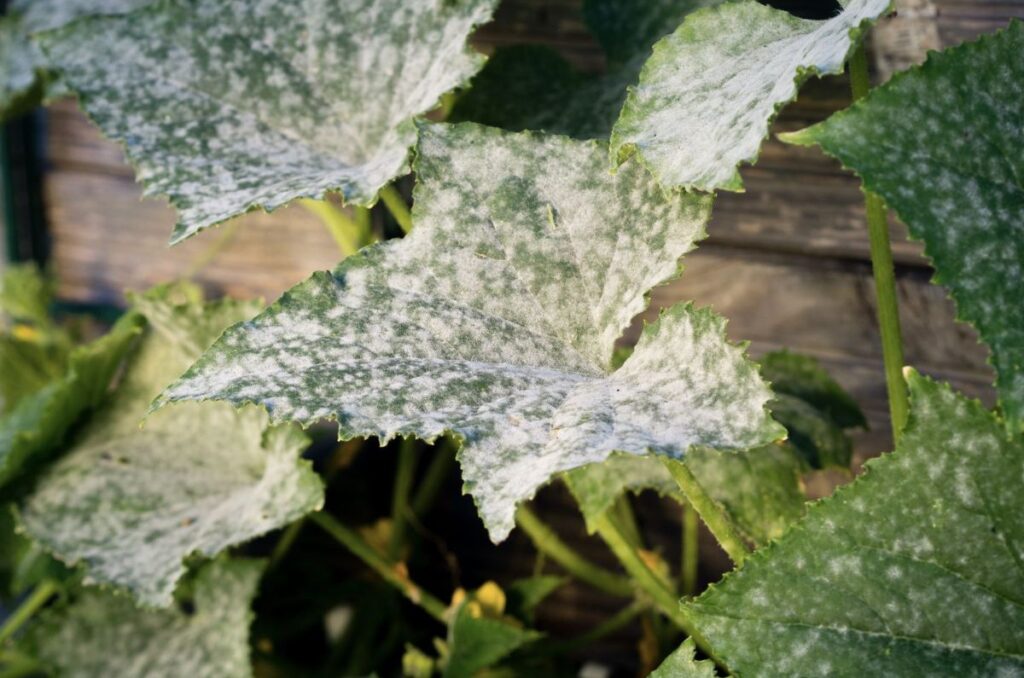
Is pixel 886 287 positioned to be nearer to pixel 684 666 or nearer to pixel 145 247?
pixel 684 666

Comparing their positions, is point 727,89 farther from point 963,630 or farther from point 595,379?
point 963,630

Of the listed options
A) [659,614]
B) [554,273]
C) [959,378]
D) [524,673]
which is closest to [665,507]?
[659,614]

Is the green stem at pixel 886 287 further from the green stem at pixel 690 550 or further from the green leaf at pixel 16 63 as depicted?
the green leaf at pixel 16 63

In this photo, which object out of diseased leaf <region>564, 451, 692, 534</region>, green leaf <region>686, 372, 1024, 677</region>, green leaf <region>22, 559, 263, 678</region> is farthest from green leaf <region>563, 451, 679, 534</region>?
green leaf <region>22, 559, 263, 678</region>

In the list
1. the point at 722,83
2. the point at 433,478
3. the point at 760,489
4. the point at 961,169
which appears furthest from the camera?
the point at 433,478

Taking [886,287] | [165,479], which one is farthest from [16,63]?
[886,287]

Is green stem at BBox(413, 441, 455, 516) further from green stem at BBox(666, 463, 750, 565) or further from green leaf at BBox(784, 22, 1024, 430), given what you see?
green leaf at BBox(784, 22, 1024, 430)

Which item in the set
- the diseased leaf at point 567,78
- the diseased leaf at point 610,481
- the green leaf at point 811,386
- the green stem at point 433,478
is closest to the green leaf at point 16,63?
the diseased leaf at point 567,78
